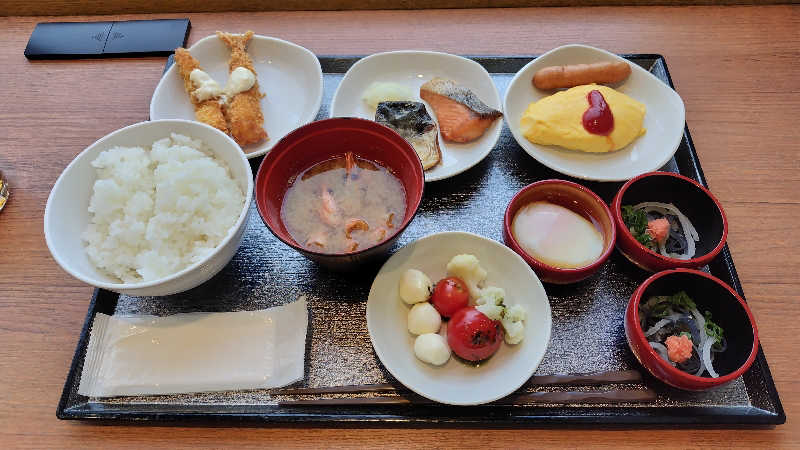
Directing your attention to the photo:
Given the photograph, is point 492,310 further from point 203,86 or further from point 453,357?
point 203,86

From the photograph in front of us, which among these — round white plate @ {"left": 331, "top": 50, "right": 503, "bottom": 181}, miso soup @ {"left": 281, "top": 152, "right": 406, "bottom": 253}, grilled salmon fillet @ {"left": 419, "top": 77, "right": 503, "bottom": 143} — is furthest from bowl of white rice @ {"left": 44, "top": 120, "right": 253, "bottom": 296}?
grilled salmon fillet @ {"left": 419, "top": 77, "right": 503, "bottom": 143}

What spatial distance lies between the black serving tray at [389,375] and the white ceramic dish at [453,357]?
0.09 metres

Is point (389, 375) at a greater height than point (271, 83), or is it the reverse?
point (271, 83)

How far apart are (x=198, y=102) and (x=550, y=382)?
1.75 m

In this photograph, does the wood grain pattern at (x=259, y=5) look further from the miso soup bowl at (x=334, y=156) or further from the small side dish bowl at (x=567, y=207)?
the small side dish bowl at (x=567, y=207)

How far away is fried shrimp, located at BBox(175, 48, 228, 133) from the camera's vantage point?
81.7 inches

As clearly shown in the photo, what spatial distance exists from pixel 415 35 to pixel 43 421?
219 centimetres

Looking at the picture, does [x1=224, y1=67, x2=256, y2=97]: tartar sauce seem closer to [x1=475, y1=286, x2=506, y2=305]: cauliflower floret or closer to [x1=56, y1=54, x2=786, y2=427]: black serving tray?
[x1=56, y1=54, x2=786, y2=427]: black serving tray

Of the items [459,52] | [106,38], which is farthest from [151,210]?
[459,52]

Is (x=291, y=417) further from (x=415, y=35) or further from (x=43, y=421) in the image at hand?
(x=415, y=35)

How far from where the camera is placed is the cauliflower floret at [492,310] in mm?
1527

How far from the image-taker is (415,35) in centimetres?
256

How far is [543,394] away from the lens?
5.06ft

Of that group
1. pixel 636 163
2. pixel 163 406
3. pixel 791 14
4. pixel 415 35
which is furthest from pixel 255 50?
pixel 791 14
